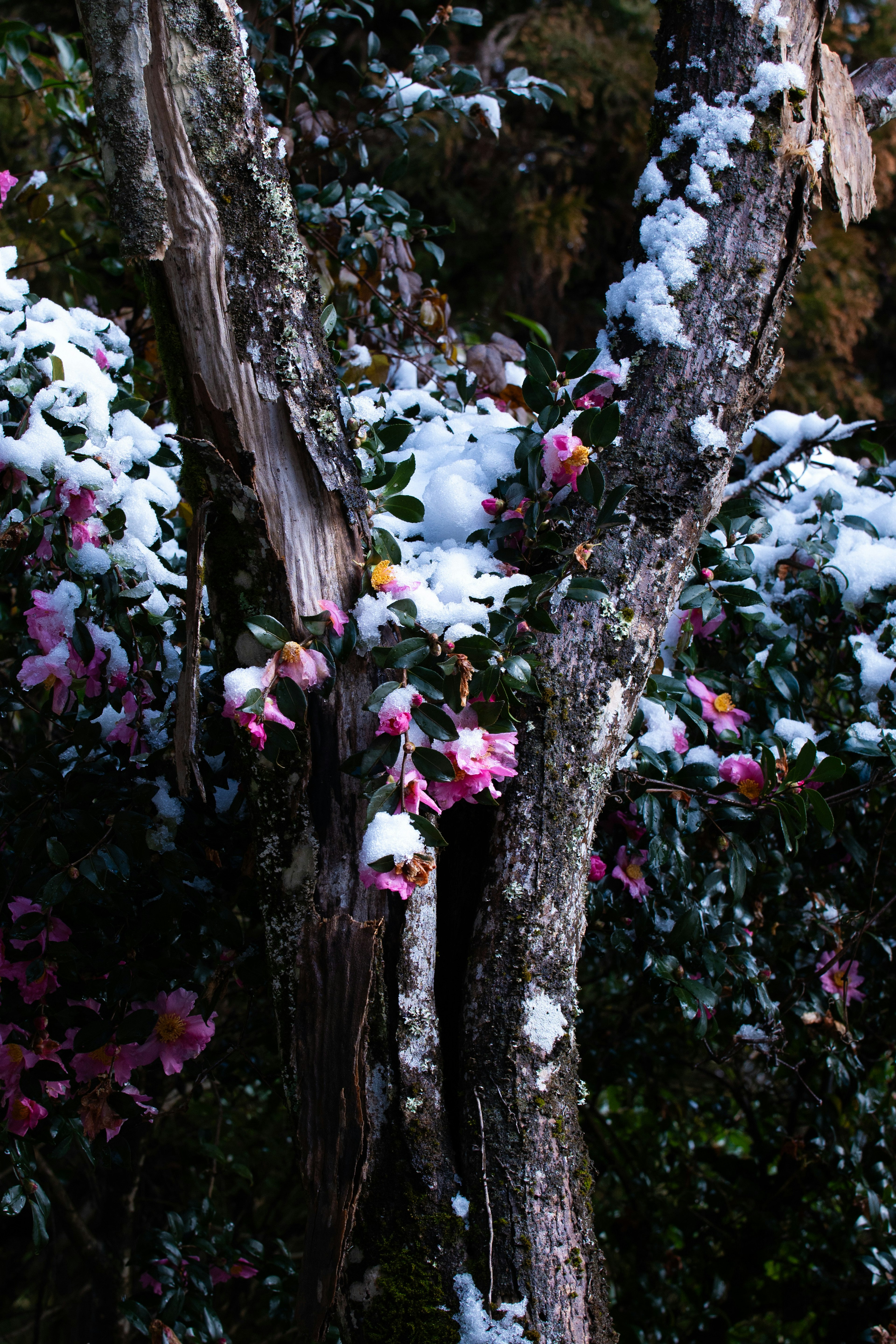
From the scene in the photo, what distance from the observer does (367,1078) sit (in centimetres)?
88

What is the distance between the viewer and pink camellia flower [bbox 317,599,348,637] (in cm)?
90

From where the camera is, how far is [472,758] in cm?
88

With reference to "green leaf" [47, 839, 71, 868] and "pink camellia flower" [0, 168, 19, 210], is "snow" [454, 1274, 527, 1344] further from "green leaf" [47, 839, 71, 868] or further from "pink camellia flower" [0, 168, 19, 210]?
"pink camellia flower" [0, 168, 19, 210]

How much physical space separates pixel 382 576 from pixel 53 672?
1.65 ft

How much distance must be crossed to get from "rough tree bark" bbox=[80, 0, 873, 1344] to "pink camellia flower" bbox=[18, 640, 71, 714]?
1.01 feet

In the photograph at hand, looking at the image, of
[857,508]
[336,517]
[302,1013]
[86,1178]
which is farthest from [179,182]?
[86,1178]

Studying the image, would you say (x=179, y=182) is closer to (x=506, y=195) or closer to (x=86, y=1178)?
(x=86, y=1178)

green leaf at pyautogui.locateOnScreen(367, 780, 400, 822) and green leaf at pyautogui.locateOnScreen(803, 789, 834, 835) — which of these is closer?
green leaf at pyautogui.locateOnScreen(367, 780, 400, 822)

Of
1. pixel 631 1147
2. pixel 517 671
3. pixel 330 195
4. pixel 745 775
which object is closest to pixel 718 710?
pixel 745 775

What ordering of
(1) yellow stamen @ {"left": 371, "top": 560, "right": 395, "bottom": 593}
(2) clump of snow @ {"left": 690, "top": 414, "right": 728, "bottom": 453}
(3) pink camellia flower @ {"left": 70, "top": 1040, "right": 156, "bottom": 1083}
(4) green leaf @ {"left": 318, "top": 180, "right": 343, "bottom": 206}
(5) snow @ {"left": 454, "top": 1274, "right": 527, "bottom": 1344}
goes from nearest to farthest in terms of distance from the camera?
(5) snow @ {"left": 454, "top": 1274, "right": 527, "bottom": 1344} → (1) yellow stamen @ {"left": 371, "top": 560, "right": 395, "bottom": 593} → (2) clump of snow @ {"left": 690, "top": 414, "right": 728, "bottom": 453} → (3) pink camellia flower @ {"left": 70, "top": 1040, "right": 156, "bottom": 1083} → (4) green leaf @ {"left": 318, "top": 180, "right": 343, "bottom": 206}

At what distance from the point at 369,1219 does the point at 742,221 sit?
117cm

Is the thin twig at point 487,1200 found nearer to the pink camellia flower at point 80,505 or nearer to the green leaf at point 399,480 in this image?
the green leaf at point 399,480

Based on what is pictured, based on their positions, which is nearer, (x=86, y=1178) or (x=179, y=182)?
(x=179, y=182)

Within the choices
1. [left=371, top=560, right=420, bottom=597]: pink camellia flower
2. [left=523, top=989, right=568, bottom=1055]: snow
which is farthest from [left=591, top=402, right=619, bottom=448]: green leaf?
[left=523, top=989, right=568, bottom=1055]: snow
